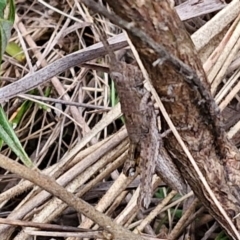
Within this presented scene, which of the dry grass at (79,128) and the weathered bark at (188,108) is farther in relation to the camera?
the dry grass at (79,128)

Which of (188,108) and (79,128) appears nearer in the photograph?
(188,108)

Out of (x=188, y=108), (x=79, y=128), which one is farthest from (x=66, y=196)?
(x=79, y=128)

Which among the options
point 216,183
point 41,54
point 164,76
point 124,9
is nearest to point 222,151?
point 216,183

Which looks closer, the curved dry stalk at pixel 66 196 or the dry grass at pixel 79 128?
the curved dry stalk at pixel 66 196

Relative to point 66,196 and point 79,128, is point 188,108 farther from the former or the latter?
point 79,128
